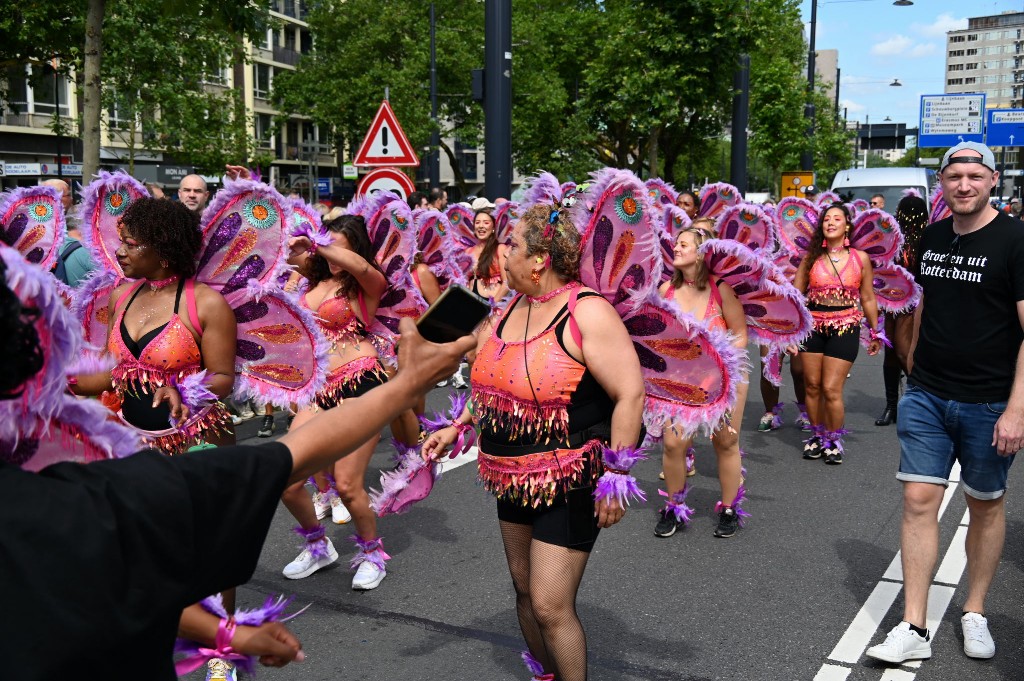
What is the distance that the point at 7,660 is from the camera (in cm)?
129

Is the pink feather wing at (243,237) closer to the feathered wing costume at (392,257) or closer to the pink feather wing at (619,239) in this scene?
the feathered wing costume at (392,257)

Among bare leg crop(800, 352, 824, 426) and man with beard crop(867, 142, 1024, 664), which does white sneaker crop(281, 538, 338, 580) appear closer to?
man with beard crop(867, 142, 1024, 664)

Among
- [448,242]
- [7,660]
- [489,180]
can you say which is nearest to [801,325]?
[448,242]

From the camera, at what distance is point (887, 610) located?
15.4 feet

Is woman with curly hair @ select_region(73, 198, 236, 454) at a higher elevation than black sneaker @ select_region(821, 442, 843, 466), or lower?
higher

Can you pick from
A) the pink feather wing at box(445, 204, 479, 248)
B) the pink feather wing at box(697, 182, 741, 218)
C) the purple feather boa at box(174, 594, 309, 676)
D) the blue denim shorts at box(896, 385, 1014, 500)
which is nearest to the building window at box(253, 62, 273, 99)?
the pink feather wing at box(445, 204, 479, 248)

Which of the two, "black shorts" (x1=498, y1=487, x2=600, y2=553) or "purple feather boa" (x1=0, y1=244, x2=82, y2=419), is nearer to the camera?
"purple feather boa" (x1=0, y1=244, x2=82, y2=419)

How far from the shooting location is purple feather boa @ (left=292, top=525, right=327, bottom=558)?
5242mm

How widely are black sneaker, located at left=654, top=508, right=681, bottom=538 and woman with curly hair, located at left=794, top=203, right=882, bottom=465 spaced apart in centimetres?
214

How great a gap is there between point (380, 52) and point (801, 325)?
3358 centimetres

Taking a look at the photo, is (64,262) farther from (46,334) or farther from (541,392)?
(46,334)

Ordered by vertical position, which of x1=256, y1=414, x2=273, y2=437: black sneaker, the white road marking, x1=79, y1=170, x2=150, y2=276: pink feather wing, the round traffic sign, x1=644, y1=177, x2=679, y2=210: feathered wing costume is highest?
the round traffic sign

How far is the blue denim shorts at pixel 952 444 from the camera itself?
3988mm

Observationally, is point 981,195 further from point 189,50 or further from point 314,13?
point 314,13
